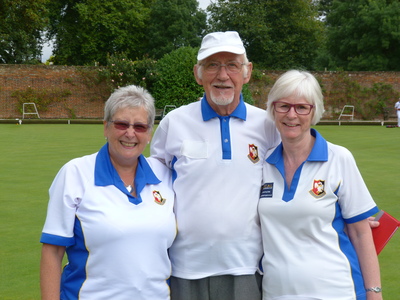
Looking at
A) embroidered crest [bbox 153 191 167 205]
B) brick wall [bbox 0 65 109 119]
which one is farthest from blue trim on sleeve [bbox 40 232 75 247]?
A: brick wall [bbox 0 65 109 119]

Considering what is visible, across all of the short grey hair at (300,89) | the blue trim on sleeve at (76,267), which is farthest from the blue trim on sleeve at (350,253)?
the blue trim on sleeve at (76,267)

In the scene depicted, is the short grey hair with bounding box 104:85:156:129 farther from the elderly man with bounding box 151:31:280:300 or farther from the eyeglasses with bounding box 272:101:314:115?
the eyeglasses with bounding box 272:101:314:115

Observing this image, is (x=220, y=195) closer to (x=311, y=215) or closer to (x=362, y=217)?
(x=311, y=215)

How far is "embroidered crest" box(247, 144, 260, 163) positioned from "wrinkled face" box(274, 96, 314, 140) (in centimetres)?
23

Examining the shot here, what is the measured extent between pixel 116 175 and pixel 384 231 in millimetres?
1402

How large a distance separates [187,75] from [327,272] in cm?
2719

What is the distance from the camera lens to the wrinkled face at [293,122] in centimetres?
287

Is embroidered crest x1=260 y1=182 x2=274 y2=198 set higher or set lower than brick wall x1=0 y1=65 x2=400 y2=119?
lower

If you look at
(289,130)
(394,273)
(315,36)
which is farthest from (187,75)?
(289,130)

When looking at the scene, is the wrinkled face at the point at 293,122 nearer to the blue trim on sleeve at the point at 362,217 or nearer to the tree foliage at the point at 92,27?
the blue trim on sleeve at the point at 362,217

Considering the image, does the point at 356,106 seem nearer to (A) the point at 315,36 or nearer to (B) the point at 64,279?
(A) the point at 315,36

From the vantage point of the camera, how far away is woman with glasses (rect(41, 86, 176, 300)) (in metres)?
2.72

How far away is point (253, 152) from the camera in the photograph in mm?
3086

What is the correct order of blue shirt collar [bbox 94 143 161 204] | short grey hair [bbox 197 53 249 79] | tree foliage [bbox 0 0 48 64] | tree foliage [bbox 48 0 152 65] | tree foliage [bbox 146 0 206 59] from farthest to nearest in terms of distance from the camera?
1. tree foliage [bbox 146 0 206 59]
2. tree foliage [bbox 48 0 152 65]
3. tree foliage [bbox 0 0 48 64]
4. short grey hair [bbox 197 53 249 79]
5. blue shirt collar [bbox 94 143 161 204]
